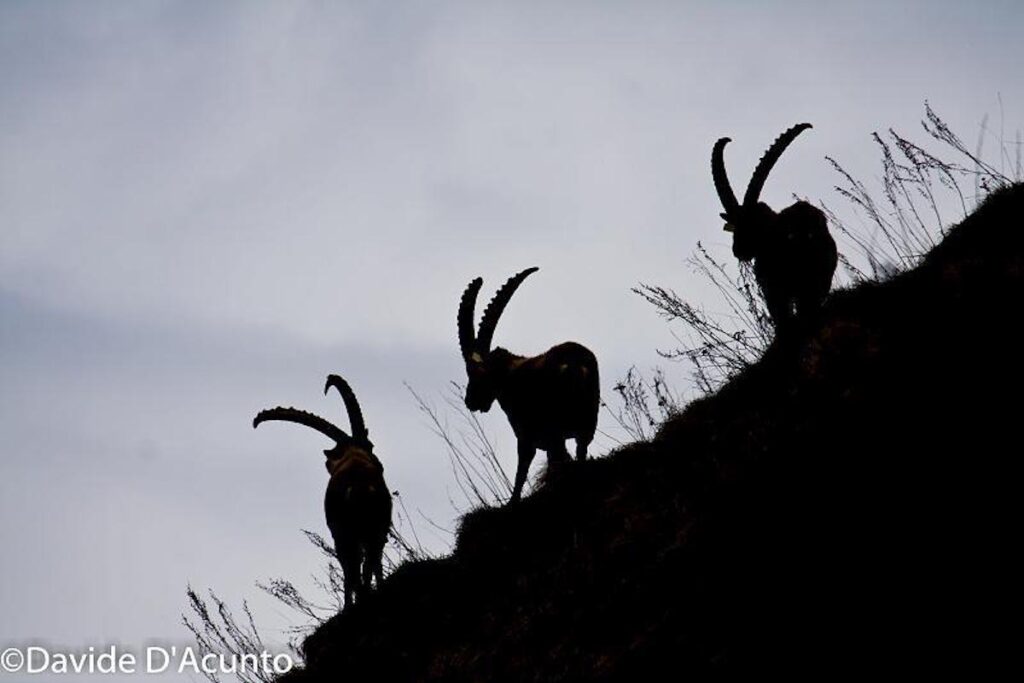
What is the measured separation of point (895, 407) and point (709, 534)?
131 cm

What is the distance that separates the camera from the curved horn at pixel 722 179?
31.8 feet

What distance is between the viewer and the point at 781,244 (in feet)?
29.6

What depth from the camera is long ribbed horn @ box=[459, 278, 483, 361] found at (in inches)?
437

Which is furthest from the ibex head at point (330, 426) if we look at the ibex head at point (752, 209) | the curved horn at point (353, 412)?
the ibex head at point (752, 209)

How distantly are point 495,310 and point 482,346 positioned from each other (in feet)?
1.31

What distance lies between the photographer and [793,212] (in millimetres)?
9359

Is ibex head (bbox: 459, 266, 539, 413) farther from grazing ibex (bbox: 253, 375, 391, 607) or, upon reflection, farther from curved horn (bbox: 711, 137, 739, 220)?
curved horn (bbox: 711, 137, 739, 220)

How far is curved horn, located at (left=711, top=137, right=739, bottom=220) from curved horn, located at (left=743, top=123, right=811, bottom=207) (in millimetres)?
Answer: 170

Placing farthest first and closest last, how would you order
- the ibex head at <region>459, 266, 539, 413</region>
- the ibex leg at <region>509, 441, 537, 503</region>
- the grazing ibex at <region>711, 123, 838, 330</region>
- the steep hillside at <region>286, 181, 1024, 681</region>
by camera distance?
the ibex head at <region>459, 266, 539, 413</region>
the ibex leg at <region>509, 441, 537, 503</region>
the grazing ibex at <region>711, 123, 838, 330</region>
the steep hillside at <region>286, 181, 1024, 681</region>

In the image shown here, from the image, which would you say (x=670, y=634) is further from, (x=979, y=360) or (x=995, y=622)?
(x=979, y=360)

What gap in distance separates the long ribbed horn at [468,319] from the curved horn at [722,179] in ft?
8.99

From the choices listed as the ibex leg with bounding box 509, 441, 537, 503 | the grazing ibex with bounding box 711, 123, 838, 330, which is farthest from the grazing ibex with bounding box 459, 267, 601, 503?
the grazing ibex with bounding box 711, 123, 838, 330

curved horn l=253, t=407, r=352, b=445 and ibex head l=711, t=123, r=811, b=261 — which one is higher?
curved horn l=253, t=407, r=352, b=445

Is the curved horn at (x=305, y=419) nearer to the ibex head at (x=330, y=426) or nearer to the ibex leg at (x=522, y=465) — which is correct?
the ibex head at (x=330, y=426)
